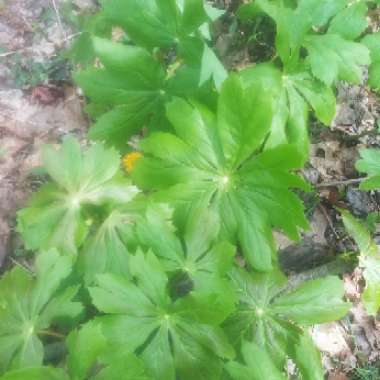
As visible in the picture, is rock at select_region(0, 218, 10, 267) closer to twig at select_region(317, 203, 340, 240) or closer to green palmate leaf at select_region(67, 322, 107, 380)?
green palmate leaf at select_region(67, 322, 107, 380)

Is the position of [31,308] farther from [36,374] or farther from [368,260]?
[368,260]

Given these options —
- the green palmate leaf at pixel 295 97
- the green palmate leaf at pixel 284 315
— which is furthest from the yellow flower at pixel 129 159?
the green palmate leaf at pixel 284 315

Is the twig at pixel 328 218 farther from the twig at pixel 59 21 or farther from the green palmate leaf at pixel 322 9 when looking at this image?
the twig at pixel 59 21

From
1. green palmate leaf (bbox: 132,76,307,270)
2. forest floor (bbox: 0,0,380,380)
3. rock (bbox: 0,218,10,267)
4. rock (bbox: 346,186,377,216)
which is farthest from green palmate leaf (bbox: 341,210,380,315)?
rock (bbox: 0,218,10,267)

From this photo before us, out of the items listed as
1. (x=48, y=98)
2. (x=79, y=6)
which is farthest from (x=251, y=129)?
(x=79, y=6)

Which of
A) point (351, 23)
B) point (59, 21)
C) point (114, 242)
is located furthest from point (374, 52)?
point (59, 21)

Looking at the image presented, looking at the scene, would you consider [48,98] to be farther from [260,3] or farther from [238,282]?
[238,282]
